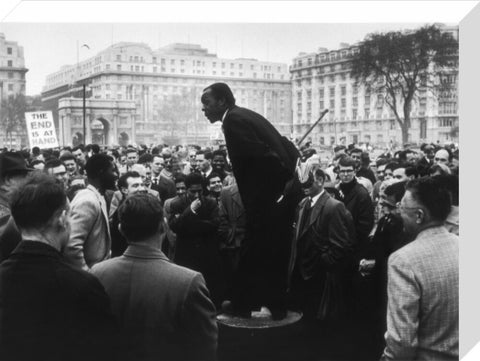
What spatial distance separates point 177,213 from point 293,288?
118 centimetres

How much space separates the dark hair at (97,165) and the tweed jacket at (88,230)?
1.10ft

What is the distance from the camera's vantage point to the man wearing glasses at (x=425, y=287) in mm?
2695

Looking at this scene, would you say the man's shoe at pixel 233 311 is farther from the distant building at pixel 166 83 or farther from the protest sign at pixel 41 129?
the protest sign at pixel 41 129

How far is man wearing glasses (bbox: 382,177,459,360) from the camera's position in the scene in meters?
2.70

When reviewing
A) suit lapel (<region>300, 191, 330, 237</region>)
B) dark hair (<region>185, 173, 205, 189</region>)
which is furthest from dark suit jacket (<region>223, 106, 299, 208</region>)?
dark hair (<region>185, 173, 205, 189</region>)

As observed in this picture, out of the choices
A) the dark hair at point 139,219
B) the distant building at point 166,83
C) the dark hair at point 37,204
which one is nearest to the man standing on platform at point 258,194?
the distant building at point 166,83

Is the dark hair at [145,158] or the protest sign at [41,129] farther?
the dark hair at [145,158]

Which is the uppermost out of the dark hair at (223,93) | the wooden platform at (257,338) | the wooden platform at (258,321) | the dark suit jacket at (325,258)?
the dark hair at (223,93)

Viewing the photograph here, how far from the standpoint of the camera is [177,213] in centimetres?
485

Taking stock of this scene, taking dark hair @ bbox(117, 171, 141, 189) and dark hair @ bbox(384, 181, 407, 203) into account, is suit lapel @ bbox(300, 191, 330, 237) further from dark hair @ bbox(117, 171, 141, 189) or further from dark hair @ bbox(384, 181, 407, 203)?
dark hair @ bbox(117, 171, 141, 189)

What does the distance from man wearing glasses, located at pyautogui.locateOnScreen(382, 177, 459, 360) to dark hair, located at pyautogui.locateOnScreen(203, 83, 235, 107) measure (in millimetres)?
1728

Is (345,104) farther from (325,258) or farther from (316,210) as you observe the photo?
(325,258)

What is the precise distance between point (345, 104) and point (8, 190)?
2.73m
